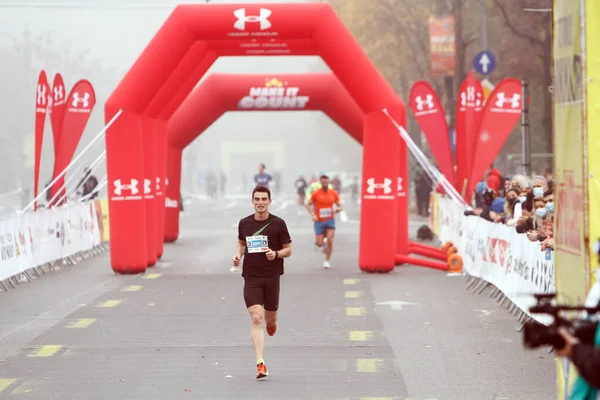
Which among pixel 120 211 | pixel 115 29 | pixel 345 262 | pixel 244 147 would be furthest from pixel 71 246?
pixel 244 147

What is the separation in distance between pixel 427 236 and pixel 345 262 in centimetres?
714

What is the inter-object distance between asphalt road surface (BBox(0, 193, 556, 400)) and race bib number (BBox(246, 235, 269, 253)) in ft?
3.46

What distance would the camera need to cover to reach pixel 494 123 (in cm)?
2406

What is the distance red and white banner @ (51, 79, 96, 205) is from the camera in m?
24.5

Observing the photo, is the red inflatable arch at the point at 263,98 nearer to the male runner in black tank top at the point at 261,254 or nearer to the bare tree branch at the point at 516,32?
the bare tree branch at the point at 516,32

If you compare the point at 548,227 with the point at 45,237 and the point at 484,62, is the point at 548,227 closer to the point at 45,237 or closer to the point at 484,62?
the point at 45,237

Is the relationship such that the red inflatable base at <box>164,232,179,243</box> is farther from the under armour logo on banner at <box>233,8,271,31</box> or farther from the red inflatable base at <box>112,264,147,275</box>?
the under armour logo on banner at <box>233,8,271,31</box>

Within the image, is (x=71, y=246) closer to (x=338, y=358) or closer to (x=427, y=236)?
(x=427, y=236)

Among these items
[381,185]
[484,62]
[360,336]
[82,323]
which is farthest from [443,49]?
[360,336]

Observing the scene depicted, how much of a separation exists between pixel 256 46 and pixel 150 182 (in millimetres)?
3181

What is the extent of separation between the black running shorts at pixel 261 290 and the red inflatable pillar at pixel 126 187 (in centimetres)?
961

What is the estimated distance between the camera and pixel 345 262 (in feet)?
78.5

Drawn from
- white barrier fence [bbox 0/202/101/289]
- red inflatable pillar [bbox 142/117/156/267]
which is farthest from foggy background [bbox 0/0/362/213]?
red inflatable pillar [bbox 142/117/156/267]

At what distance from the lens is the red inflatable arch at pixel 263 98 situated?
26.9 metres
